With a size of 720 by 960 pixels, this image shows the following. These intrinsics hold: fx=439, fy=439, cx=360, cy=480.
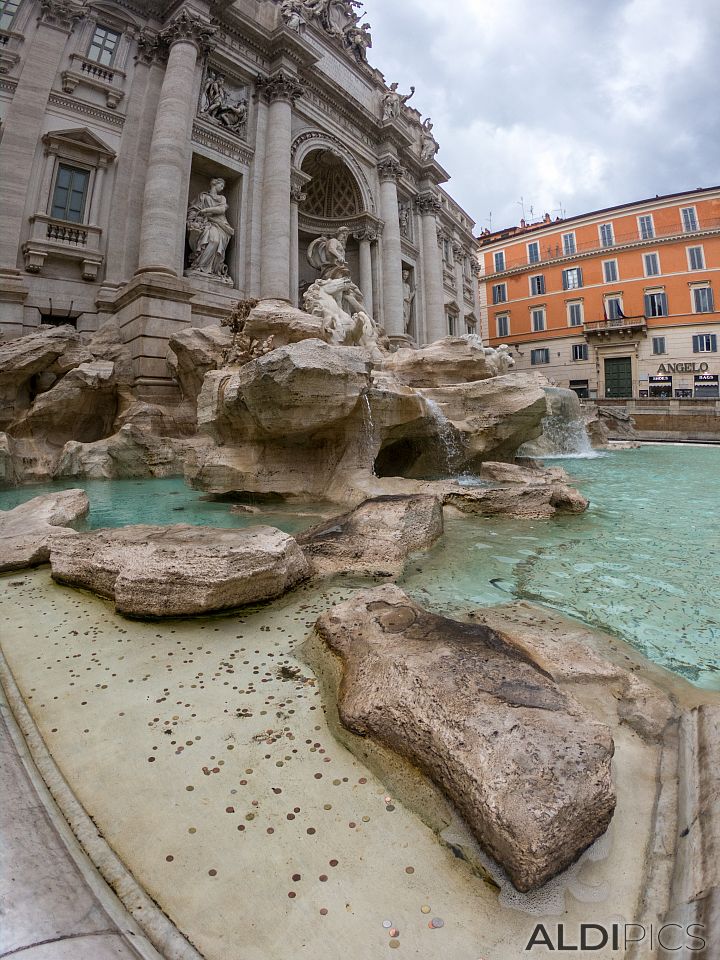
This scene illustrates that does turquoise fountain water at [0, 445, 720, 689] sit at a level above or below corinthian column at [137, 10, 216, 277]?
below

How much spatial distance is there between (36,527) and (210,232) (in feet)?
38.6

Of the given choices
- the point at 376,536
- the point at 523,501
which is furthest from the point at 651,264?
the point at 376,536

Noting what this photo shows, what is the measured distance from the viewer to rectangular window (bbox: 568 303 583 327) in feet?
87.2

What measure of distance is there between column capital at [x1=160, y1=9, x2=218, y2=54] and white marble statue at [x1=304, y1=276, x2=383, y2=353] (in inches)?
338

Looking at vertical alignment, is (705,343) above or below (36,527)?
above

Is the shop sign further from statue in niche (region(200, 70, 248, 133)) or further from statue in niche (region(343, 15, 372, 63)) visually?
statue in niche (region(200, 70, 248, 133))

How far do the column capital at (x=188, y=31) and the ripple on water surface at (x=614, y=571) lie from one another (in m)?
15.0

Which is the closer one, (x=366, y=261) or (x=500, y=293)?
(x=366, y=261)

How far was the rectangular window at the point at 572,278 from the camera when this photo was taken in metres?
26.6

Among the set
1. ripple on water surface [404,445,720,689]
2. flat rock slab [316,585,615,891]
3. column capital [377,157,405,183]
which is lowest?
flat rock slab [316,585,615,891]

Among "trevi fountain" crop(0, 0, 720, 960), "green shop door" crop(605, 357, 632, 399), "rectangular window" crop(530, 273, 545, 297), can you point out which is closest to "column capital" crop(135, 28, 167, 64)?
"trevi fountain" crop(0, 0, 720, 960)

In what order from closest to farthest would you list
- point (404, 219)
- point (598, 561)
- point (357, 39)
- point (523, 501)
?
point (598, 561)
point (523, 501)
point (357, 39)
point (404, 219)

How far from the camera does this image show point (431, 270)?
66.1 ft

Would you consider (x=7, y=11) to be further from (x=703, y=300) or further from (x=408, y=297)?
(x=703, y=300)
